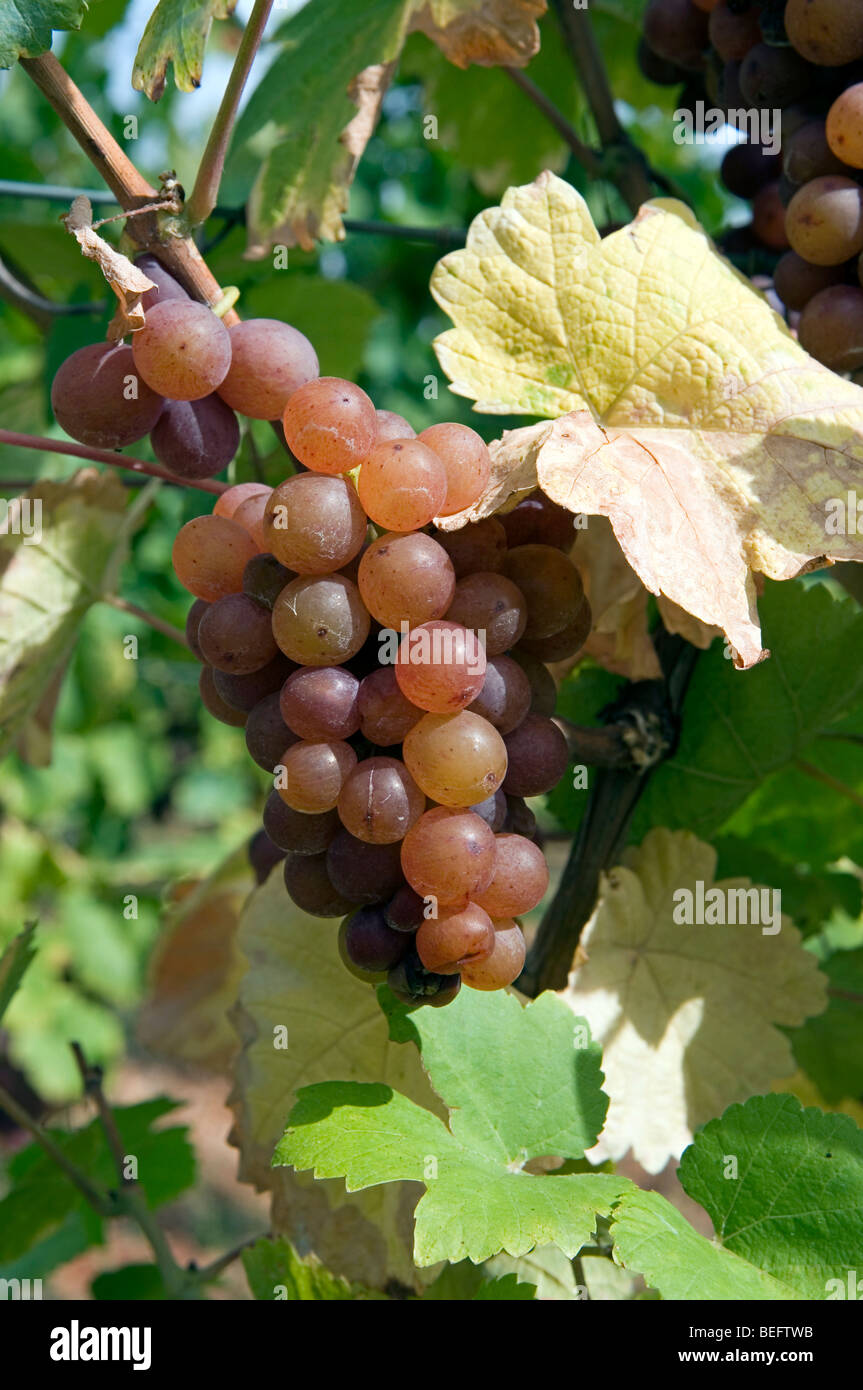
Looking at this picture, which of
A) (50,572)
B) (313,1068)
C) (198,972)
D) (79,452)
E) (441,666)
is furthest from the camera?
(198,972)

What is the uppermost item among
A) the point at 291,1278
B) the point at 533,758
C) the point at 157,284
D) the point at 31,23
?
the point at 31,23

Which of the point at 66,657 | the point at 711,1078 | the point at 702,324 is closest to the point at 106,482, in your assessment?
the point at 66,657

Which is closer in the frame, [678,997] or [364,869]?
[364,869]

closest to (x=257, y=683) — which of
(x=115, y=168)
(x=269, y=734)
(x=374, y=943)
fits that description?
(x=269, y=734)

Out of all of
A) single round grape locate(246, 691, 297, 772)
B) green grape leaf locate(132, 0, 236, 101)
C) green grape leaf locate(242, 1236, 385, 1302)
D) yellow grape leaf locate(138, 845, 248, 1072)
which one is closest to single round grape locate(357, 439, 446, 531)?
single round grape locate(246, 691, 297, 772)

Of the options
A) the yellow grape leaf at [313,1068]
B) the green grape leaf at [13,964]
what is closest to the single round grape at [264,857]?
the yellow grape leaf at [313,1068]

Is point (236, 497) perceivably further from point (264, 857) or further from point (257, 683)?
point (264, 857)
